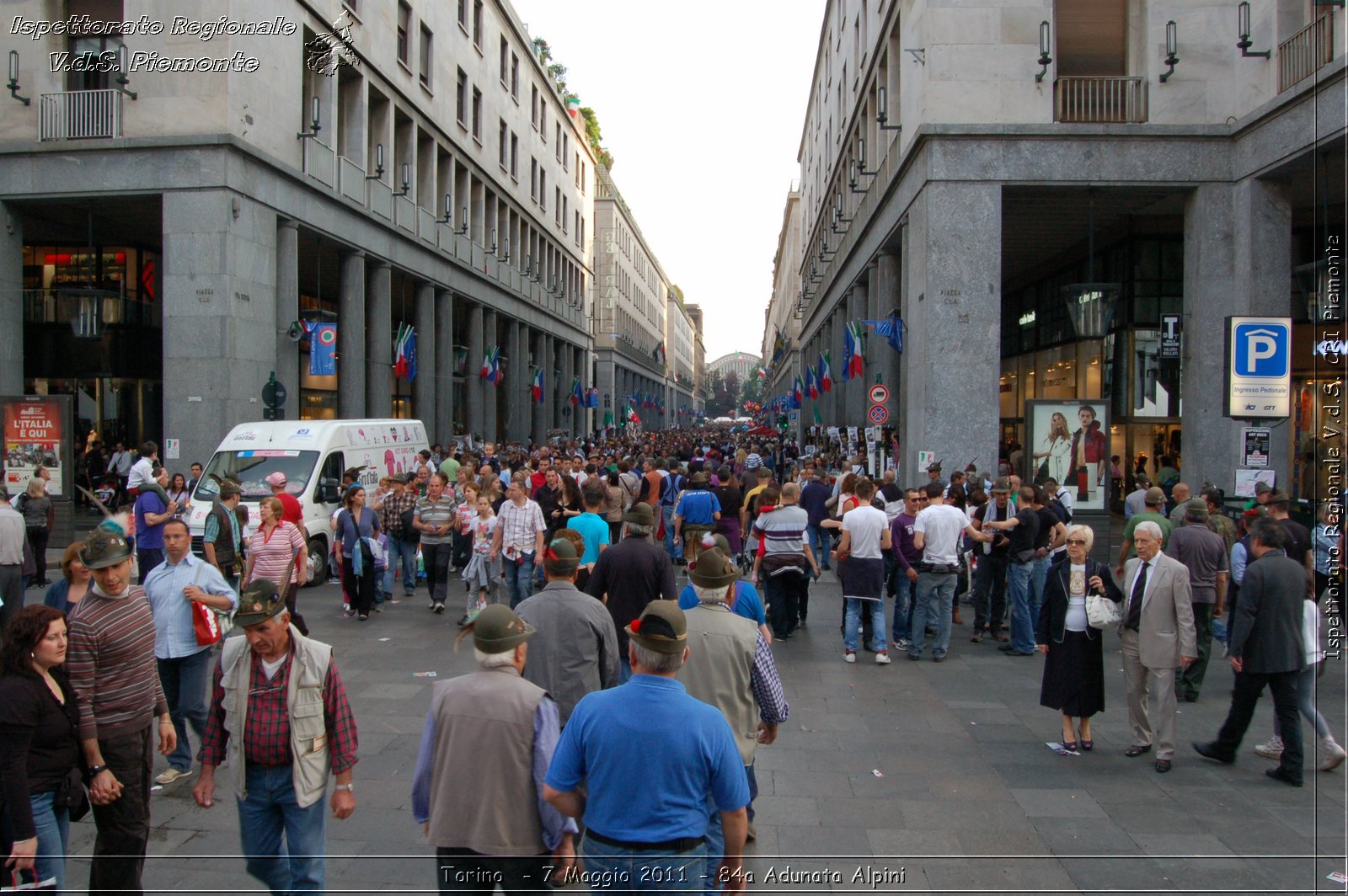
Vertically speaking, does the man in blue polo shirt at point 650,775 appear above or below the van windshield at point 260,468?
below

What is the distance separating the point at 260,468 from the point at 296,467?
531 mm

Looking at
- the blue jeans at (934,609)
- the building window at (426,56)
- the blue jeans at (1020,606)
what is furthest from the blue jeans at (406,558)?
the building window at (426,56)

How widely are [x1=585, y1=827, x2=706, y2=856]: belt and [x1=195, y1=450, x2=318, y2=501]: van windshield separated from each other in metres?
12.1

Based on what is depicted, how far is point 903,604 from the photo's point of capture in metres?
10.7

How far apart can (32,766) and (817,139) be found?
49353 mm

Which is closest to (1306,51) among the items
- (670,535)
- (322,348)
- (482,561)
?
(670,535)

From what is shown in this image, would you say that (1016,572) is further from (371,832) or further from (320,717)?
(320,717)

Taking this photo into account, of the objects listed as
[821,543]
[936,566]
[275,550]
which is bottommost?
[821,543]

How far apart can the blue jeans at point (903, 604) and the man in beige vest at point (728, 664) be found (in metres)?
6.02

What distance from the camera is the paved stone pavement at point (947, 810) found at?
492 centimetres

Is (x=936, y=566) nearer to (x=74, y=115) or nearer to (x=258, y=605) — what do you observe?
(x=258, y=605)

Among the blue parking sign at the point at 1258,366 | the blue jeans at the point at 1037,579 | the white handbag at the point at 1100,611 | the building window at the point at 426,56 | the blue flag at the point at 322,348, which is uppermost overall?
the building window at the point at 426,56

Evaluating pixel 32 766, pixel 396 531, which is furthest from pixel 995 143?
pixel 32 766

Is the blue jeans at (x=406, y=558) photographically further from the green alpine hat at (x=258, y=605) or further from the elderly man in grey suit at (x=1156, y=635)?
the elderly man in grey suit at (x=1156, y=635)
